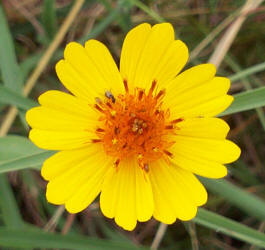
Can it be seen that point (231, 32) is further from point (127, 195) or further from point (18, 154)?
point (18, 154)

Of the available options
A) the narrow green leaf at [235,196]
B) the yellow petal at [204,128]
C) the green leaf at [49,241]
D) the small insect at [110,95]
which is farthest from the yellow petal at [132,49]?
the green leaf at [49,241]

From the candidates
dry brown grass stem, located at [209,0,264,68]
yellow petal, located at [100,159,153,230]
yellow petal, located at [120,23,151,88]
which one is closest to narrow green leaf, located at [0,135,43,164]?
yellow petal, located at [100,159,153,230]

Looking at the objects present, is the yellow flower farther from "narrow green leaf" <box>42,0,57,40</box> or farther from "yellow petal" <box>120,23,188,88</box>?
"narrow green leaf" <box>42,0,57,40</box>

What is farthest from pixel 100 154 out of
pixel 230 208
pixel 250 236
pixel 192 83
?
pixel 230 208

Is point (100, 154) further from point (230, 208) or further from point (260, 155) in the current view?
point (260, 155)

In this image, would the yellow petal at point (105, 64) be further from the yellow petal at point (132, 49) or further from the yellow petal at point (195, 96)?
the yellow petal at point (195, 96)
